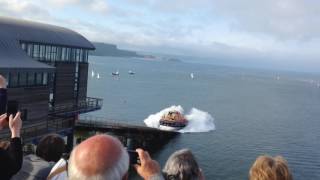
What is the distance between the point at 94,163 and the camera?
13.4ft

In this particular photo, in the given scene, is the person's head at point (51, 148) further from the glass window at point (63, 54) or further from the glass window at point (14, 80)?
the glass window at point (63, 54)

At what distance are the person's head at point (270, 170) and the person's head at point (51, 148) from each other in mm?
2637

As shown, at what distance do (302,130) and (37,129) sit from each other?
56.0 metres

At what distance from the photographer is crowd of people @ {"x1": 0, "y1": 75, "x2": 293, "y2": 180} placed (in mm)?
4090

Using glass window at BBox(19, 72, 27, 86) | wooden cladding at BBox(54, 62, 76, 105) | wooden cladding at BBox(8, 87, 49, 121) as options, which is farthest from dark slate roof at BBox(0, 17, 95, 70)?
wooden cladding at BBox(54, 62, 76, 105)

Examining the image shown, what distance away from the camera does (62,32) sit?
46812 millimetres

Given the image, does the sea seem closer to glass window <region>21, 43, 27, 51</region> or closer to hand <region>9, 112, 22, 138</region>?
glass window <region>21, 43, 27, 51</region>

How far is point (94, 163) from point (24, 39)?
3567cm

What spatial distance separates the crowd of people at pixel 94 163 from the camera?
4.09m

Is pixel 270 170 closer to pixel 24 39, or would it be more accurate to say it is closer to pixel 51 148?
pixel 51 148

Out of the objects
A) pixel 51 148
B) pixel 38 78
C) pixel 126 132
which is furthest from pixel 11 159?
pixel 126 132

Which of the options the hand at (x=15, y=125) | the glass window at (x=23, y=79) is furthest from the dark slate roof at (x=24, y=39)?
the hand at (x=15, y=125)

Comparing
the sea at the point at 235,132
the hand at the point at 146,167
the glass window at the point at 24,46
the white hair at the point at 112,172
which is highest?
the glass window at the point at 24,46

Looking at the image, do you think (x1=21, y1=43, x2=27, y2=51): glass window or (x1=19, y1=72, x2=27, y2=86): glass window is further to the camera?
(x1=21, y1=43, x2=27, y2=51): glass window
